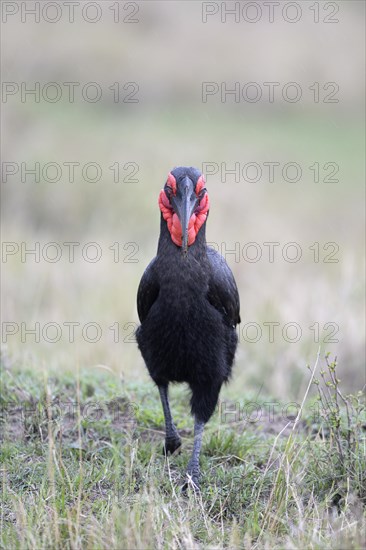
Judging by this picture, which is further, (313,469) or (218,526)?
(313,469)

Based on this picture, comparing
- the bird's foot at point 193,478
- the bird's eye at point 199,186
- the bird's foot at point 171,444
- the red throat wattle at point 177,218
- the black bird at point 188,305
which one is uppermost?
the bird's eye at point 199,186

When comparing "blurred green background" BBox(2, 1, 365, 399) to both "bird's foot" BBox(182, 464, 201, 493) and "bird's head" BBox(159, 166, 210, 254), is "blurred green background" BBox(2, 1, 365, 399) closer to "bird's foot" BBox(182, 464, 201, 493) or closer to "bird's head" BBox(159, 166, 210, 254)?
"bird's foot" BBox(182, 464, 201, 493)

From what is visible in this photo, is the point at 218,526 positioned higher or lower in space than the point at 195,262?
lower

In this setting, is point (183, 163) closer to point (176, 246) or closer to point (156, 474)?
point (176, 246)

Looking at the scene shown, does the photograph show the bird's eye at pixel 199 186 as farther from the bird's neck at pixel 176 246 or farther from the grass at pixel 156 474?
the grass at pixel 156 474

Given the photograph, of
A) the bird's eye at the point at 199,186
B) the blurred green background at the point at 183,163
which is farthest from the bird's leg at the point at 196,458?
the bird's eye at the point at 199,186

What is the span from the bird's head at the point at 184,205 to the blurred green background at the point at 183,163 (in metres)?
1.04

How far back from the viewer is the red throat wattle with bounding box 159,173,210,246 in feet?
13.2

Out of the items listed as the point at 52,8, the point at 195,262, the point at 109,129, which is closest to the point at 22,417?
the point at 195,262

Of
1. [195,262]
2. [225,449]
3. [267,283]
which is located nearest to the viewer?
[195,262]

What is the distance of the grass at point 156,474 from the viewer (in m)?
3.33

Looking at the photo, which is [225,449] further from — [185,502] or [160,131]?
[160,131]

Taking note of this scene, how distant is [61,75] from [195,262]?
1350 cm

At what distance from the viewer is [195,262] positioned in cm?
410
